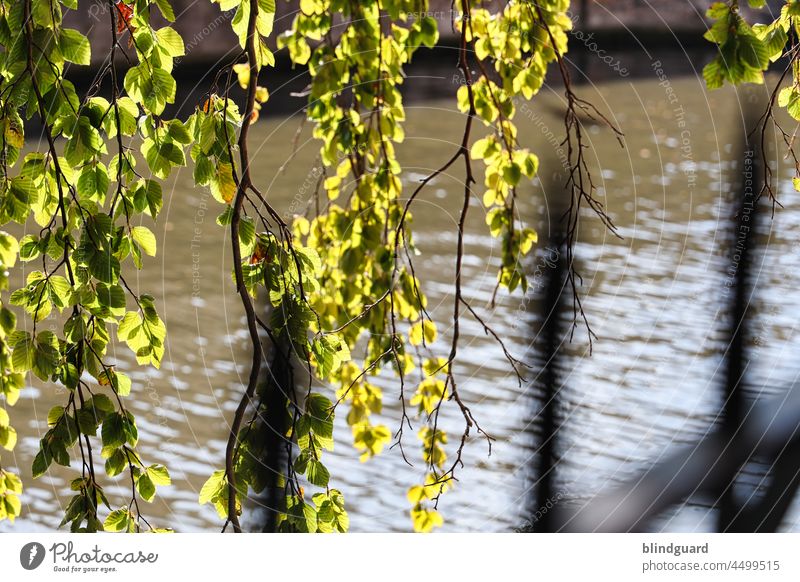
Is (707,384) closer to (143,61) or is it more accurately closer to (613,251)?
(613,251)

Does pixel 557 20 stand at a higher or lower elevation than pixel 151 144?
higher

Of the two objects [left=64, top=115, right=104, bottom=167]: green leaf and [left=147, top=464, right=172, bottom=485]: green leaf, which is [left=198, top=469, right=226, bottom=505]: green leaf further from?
[left=64, top=115, right=104, bottom=167]: green leaf

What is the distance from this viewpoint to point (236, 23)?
3.05ft

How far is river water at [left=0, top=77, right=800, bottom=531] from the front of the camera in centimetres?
202

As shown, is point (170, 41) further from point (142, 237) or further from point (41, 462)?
point (41, 462)

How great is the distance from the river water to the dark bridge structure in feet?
0.20

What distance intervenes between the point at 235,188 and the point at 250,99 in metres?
0.09

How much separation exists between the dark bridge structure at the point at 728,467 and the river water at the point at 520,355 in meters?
0.06

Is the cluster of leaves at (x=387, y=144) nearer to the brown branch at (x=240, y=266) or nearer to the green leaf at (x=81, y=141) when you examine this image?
the brown branch at (x=240, y=266)

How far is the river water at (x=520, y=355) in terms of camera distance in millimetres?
2020
